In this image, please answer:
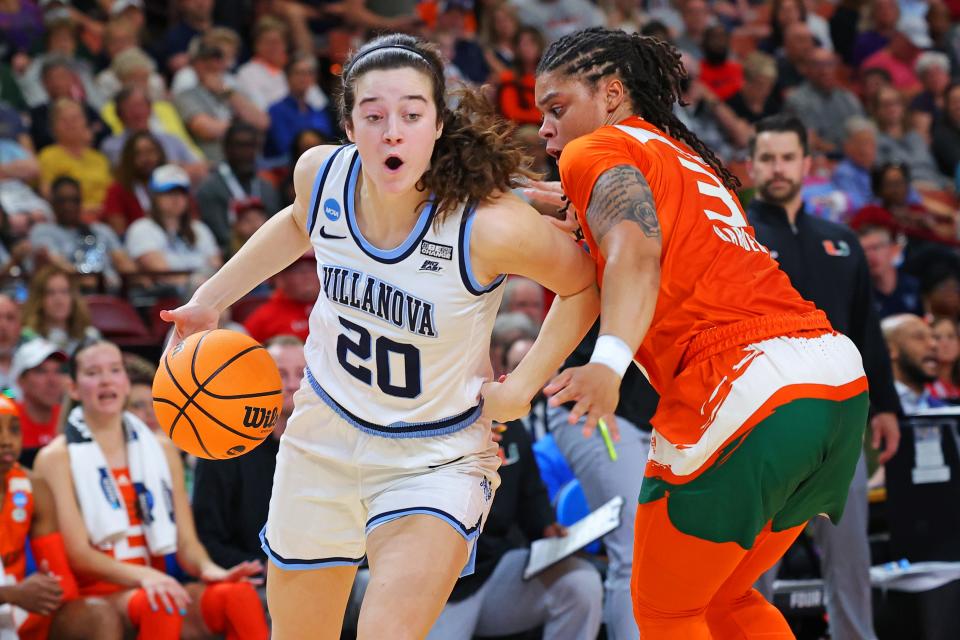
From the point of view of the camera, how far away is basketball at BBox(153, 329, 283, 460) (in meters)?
3.75

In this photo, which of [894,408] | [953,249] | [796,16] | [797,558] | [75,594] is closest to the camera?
[75,594]

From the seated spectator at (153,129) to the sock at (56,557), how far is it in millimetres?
4557

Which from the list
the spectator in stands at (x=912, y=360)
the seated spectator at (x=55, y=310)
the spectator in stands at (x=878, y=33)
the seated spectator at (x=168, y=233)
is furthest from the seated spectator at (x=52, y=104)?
the spectator in stands at (x=878, y=33)

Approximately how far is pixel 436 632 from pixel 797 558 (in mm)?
2013

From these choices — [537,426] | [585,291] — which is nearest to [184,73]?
[537,426]

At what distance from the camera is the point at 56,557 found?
538 cm

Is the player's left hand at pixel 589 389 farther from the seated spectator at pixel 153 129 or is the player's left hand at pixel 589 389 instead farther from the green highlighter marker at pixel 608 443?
the seated spectator at pixel 153 129

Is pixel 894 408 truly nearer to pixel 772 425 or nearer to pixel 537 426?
pixel 537 426

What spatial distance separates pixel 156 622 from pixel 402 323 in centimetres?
237

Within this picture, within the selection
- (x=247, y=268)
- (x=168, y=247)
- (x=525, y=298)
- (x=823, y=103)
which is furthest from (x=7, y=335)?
(x=823, y=103)

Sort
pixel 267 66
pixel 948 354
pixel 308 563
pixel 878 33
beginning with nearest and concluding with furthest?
1. pixel 308 563
2. pixel 948 354
3. pixel 267 66
4. pixel 878 33

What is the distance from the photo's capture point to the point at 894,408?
592 cm

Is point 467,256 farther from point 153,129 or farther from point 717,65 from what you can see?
point 717,65

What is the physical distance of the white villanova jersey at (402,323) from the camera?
11.5ft
